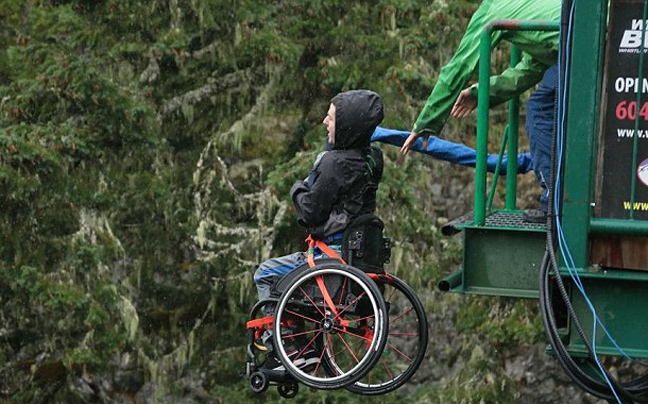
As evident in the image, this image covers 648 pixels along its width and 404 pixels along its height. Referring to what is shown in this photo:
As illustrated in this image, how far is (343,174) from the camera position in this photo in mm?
7277

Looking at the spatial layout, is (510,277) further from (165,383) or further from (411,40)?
(165,383)

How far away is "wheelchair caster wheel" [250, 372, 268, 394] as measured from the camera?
754 cm

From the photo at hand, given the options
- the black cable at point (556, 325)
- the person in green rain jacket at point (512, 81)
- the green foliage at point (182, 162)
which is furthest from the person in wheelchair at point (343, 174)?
the green foliage at point (182, 162)

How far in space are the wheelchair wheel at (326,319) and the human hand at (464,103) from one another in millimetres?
1163

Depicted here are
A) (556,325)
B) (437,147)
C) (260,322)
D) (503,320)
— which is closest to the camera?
(556,325)

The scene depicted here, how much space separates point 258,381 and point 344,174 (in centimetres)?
127

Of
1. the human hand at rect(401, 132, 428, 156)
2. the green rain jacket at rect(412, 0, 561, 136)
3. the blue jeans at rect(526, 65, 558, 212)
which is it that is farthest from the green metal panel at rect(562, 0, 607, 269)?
the human hand at rect(401, 132, 428, 156)

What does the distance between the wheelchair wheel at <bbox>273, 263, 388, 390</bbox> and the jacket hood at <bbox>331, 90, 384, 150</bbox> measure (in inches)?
27.4

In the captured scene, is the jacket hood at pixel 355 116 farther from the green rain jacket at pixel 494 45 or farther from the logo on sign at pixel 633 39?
the logo on sign at pixel 633 39

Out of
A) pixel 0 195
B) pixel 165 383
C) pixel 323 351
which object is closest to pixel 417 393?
pixel 165 383

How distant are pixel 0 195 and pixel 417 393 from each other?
5.52 m

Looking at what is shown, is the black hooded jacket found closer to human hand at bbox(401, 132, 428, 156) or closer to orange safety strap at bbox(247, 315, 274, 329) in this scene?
human hand at bbox(401, 132, 428, 156)

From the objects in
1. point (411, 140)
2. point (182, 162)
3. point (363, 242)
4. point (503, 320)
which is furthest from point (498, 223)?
point (182, 162)

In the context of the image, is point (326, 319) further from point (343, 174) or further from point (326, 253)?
point (343, 174)
